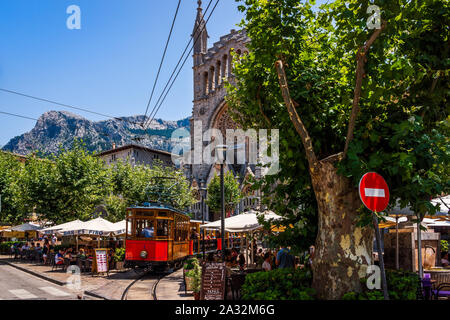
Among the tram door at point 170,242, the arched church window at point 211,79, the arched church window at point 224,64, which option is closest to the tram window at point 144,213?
the tram door at point 170,242

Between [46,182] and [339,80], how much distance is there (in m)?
24.0

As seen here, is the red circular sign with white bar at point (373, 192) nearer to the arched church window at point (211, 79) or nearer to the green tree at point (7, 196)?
the green tree at point (7, 196)

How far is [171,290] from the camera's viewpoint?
41.9 ft

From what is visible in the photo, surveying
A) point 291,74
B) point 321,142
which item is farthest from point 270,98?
point 321,142

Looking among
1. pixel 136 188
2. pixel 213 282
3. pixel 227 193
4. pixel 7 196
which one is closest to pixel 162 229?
pixel 213 282

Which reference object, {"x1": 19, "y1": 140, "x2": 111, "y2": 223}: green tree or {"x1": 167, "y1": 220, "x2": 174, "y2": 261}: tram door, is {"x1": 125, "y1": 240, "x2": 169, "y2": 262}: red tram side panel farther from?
{"x1": 19, "y1": 140, "x2": 111, "y2": 223}: green tree

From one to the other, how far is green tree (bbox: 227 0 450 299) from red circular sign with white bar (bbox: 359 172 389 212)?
0.51m

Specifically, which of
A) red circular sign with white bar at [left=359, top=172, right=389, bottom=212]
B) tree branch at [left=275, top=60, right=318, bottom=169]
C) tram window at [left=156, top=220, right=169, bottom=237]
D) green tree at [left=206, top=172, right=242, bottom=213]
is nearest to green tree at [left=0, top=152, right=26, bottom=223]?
green tree at [left=206, top=172, right=242, bottom=213]

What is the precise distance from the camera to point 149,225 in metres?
17.2

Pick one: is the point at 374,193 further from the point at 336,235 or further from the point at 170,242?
the point at 170,242

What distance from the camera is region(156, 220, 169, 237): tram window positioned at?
1717cm

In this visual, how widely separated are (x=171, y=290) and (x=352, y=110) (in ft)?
30.5
